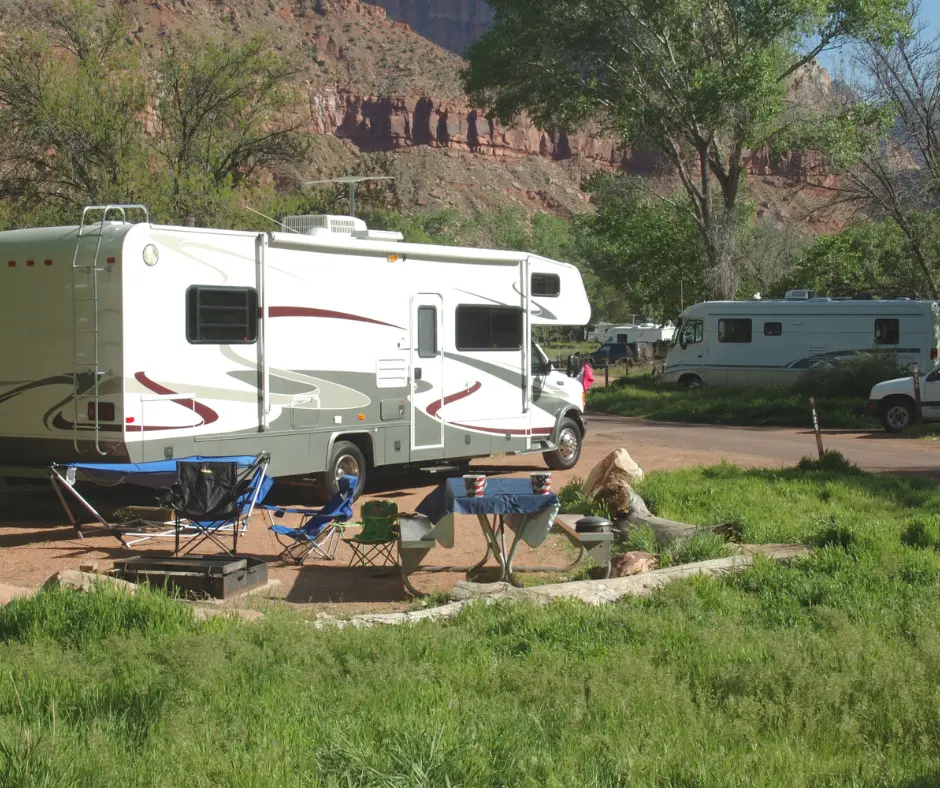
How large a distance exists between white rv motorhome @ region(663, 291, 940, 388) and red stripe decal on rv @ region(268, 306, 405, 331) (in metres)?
17.8

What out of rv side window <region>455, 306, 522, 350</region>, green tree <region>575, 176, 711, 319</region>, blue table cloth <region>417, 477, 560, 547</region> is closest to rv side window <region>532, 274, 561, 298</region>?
rv side window <region>455, 306, 522, 350</region>

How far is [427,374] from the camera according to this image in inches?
527

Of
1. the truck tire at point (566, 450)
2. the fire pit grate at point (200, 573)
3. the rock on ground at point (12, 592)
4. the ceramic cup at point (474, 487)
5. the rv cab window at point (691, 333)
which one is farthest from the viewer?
the rv cab window at point (691, 333)

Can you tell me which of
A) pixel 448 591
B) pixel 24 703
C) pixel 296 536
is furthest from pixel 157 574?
pixel 24 703

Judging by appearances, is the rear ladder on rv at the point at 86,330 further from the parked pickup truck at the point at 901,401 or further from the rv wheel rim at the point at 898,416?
the rv wheel rim at the point at 898,416

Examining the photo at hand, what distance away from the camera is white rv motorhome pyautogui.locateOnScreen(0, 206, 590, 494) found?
10562 millimetres

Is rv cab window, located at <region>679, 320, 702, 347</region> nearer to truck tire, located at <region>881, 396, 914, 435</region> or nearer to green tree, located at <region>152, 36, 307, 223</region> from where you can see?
truck tire, located at <region>881, 396, 914, 435</region>

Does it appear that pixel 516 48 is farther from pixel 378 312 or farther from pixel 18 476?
pixel 18 476

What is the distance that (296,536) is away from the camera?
30.7 ft

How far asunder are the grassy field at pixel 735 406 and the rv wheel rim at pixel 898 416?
3.23 feet

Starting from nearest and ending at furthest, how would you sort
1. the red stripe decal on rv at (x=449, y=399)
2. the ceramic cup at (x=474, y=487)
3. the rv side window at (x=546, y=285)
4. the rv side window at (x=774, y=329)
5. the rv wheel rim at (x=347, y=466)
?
the ceramic cup at (x=474, y=487), the rv wheel rim at (x=347, y=466), the red stripe decal on rv at (x=449, y=399), the rv side window at (x=546, y=285), the rv side window at (x=774, y=329)

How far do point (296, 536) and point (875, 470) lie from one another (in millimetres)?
9105

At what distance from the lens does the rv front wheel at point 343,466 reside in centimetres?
1238

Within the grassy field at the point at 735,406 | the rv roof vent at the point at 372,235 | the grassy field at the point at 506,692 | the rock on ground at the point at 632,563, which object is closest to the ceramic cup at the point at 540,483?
the rock on ground at the point at 632,563
